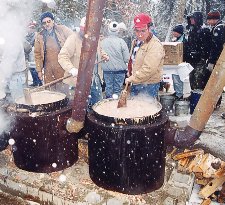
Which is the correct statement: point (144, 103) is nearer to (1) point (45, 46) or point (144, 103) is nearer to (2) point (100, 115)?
(2) point (100, 115)

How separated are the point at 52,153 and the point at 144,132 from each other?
157 centimetres

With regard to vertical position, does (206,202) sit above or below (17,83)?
below

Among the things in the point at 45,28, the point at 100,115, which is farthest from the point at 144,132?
the point at 45,28

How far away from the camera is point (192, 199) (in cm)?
430

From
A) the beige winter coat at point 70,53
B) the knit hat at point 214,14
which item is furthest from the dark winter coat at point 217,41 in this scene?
the beige winter coat at point 70,53

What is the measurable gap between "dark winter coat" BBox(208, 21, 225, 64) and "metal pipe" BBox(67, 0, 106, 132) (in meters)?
5.14

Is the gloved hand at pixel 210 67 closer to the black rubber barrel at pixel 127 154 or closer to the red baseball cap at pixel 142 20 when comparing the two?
the red baseball cap at pixel 142 20

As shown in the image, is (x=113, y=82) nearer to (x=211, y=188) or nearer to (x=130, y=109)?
(x=130, y=109)

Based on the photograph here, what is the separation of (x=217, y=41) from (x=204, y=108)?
441 centimetres

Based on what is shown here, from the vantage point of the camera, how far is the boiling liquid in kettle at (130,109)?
404 centimetres

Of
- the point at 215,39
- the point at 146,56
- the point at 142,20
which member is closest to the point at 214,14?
the point at 215,39

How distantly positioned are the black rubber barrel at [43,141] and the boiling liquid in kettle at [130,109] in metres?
0.56

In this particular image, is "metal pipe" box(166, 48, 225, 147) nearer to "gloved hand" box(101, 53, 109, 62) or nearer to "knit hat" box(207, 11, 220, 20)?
"gloved hand" box(101, 53, 109, 62)

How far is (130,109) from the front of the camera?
422cm
